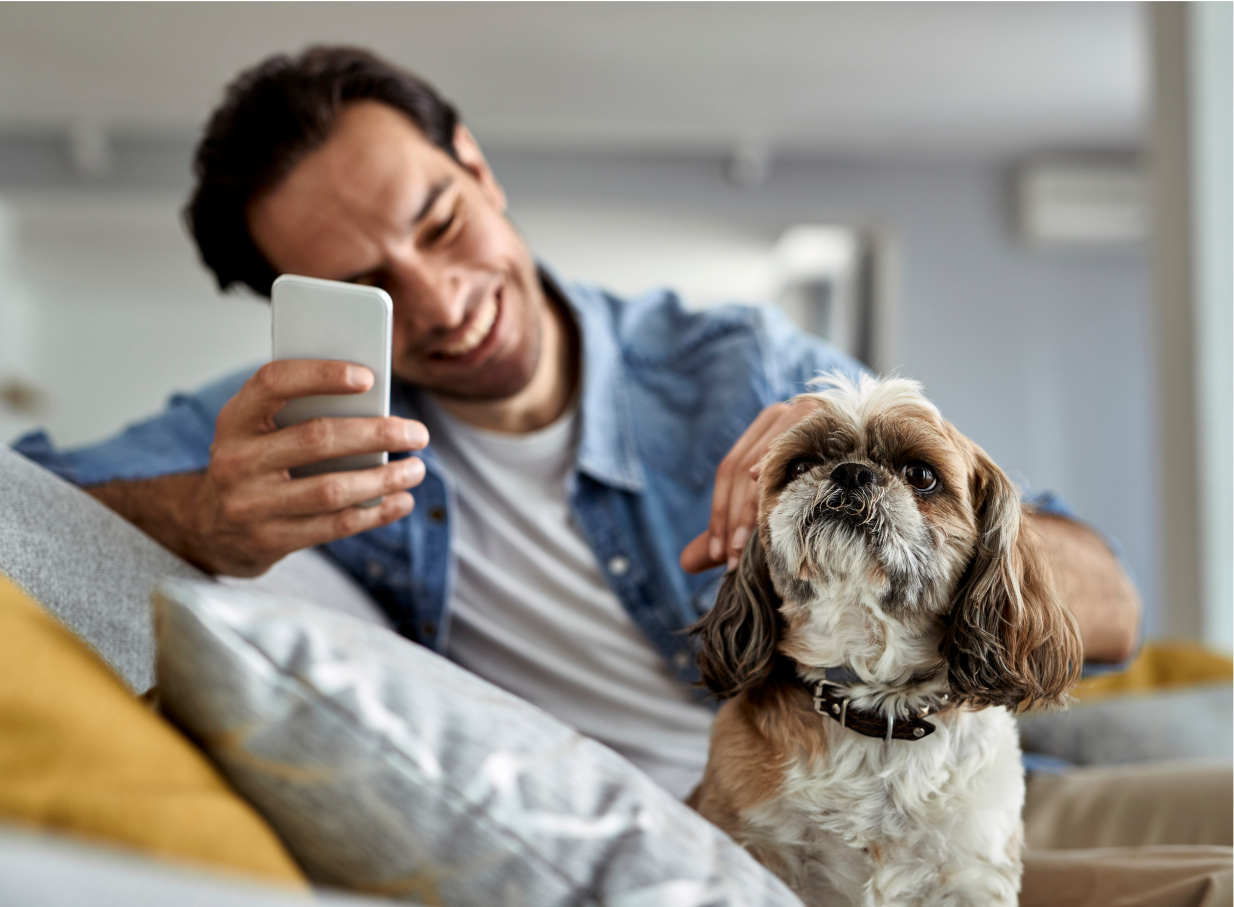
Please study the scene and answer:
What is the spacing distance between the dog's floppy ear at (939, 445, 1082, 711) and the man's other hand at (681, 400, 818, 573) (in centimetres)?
20

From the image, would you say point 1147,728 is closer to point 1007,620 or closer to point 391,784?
point 1007,620

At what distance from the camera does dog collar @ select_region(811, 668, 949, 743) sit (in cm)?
78

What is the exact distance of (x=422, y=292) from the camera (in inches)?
54.5

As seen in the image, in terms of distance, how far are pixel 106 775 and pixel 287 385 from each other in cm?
55

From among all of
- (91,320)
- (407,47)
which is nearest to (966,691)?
(407,47)

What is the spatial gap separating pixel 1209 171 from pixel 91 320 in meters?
6.30

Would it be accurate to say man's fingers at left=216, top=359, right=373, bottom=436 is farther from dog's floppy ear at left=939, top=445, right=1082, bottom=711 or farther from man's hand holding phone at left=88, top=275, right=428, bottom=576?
dog's floppy ear at left=939, top=445, right=1082, bottom=711

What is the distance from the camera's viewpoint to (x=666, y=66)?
9.84 feet

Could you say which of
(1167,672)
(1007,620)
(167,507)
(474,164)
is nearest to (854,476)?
(1007,620)

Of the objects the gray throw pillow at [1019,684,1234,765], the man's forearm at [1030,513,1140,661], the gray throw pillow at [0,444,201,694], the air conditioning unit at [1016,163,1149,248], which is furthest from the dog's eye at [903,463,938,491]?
the air conditioning unit at [1016,163,1149,248]

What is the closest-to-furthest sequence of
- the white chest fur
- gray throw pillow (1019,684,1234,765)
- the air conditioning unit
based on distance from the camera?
the white chest fur → gray throw pillow (1019,684,1234,765) → the air conditioning unit

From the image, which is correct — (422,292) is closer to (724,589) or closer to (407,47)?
(724,589)

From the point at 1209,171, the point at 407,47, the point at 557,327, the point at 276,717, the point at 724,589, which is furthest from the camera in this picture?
the point at 1209,171

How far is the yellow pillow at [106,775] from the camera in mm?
482
